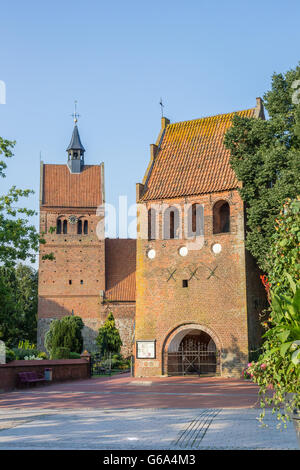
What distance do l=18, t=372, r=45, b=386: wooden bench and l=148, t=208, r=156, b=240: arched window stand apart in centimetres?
915

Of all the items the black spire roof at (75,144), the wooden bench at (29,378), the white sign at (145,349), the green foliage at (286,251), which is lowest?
the wooden bench at (29,378)

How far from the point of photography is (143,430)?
1021cm

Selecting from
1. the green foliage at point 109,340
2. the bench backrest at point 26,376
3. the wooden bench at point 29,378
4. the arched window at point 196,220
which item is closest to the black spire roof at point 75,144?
the green foliage at point 109,340

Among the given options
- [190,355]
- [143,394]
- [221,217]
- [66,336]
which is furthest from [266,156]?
[66,336]

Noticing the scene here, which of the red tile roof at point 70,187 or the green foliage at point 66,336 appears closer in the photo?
the green foliage at point 66,336

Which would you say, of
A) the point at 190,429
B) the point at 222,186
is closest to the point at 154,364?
the point at 222,186

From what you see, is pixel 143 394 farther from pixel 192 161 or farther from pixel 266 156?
pixel 192 161

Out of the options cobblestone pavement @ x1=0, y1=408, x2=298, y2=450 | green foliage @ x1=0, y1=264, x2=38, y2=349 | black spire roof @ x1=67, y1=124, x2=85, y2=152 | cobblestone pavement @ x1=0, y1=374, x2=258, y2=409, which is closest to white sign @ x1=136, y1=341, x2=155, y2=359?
cobblestone pavement @ x1=0, y1=374, x2=258, y2=409

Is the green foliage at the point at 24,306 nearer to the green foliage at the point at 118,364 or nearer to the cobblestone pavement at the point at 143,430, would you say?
the green foliage at the point at 118,364

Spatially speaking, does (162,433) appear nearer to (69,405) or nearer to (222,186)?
(69,405)

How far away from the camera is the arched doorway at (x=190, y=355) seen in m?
26.1

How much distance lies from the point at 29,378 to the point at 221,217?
12599 mm

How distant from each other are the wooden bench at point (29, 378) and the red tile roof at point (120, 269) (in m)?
22.4
